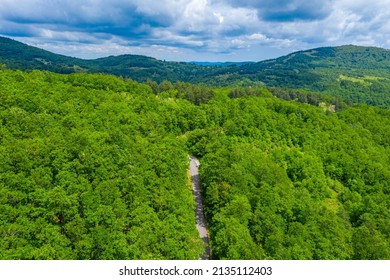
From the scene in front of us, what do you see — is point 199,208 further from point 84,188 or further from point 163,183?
point 84,188

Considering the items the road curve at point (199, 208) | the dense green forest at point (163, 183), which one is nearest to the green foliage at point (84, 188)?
the dense green forest at point (163, 183)


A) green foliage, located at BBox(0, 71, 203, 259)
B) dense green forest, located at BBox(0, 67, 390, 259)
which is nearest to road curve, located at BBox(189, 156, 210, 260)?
dense green forest, located at BBox(0, 67, 390, 259)

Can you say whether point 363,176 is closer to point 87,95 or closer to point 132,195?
point 132,195

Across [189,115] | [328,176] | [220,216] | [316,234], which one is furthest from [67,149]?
[328,176]

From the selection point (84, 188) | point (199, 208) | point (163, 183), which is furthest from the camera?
point (199, 208)

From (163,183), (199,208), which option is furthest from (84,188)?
(199,208)
